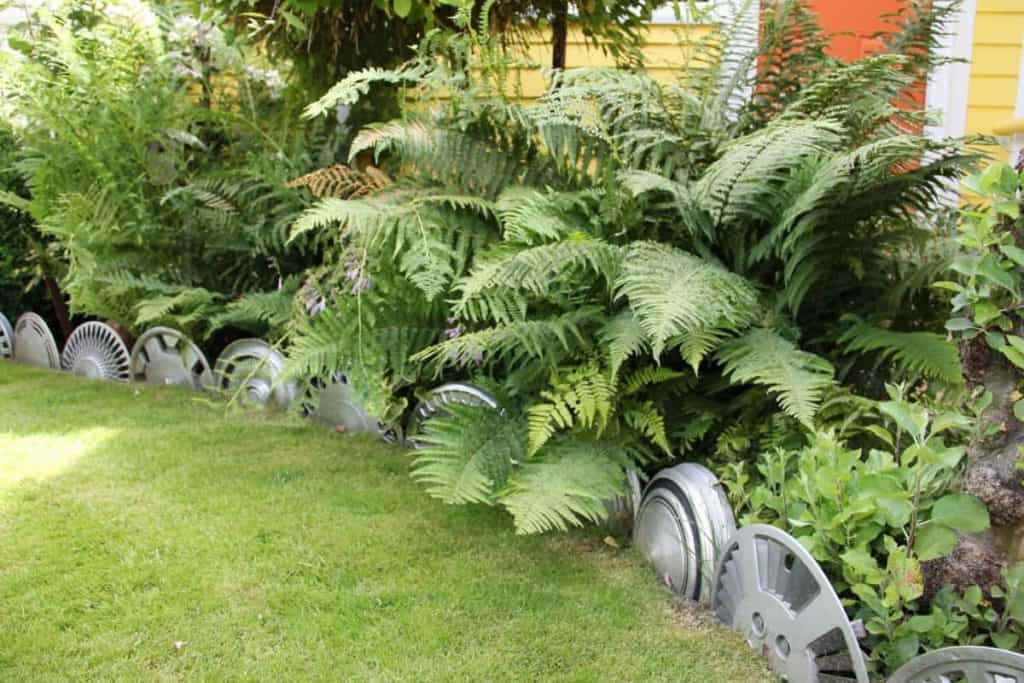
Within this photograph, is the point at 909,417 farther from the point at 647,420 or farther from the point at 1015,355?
the point at 647,420

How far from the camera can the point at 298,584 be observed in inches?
76.2

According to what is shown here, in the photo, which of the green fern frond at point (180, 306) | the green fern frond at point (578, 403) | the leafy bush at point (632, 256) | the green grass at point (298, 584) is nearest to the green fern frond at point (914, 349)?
the leafy bush at point (632, 256)

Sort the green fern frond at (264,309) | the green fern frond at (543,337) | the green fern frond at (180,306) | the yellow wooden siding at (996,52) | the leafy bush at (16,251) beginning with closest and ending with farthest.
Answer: the green fern frond at (543,337)
the green fern frond at (264,309)
the green fern frond at (180,306)
the leafy bush at (16,251)
the yellow wooden siding at (996,52)

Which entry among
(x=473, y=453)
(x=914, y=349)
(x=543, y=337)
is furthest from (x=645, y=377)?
(x=914, y=349)

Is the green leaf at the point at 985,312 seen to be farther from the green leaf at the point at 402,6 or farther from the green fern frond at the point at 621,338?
the green leaf at the point at 402,6

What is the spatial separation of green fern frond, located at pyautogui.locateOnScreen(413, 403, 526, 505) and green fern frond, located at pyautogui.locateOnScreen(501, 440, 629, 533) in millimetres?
55

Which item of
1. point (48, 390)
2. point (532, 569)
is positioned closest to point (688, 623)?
point (532, 569)

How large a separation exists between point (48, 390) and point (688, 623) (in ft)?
10.5

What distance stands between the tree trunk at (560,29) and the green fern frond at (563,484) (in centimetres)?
195

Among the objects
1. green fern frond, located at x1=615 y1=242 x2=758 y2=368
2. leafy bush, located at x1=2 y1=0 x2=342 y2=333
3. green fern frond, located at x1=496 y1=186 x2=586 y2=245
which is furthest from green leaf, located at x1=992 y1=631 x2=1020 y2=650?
leafy bush, located at x1=2 y1=0 x2=342 y2=333

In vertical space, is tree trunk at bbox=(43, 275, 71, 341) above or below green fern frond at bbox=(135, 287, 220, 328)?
below

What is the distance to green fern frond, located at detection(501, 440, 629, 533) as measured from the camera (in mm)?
1818

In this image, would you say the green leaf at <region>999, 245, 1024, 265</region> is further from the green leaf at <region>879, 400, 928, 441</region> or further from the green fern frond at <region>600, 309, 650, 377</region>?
the green fern frond at <region>600, 309, 650, 377</region>

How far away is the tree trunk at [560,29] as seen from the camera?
3.42 metres
